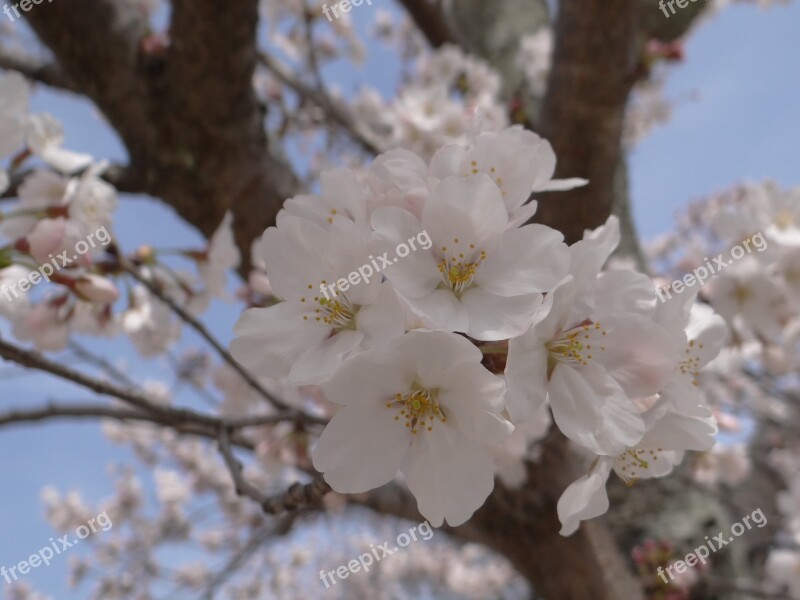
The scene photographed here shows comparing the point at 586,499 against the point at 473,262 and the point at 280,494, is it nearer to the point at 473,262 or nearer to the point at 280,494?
the point at 473,262

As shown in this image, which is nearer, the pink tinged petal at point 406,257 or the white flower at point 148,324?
the pink tinged petal at point 406,257

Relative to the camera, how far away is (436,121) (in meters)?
2.39

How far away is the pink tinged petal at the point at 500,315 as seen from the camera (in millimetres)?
486

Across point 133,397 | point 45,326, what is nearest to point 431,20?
point 45,326

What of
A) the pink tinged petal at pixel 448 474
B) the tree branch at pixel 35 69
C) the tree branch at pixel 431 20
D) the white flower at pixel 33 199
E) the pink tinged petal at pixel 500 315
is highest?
the tree branch at pixel 35 69

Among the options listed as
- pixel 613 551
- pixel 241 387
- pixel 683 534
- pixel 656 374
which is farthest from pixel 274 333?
pixel 683 534

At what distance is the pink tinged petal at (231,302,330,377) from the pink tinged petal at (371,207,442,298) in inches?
4.6

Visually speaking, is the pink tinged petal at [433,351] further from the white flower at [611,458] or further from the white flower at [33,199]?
the white flower at [33,199]

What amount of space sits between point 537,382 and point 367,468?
18 centimetres

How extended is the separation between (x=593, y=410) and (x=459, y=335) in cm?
15

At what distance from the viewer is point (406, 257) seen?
52 cm

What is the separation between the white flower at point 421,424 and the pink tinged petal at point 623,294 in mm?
143

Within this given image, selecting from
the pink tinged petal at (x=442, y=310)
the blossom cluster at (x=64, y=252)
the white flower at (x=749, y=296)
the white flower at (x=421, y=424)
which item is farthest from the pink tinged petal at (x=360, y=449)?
the white flower at (x=749, y=296)

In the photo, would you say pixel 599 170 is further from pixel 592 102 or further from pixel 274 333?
pixel 274 333
